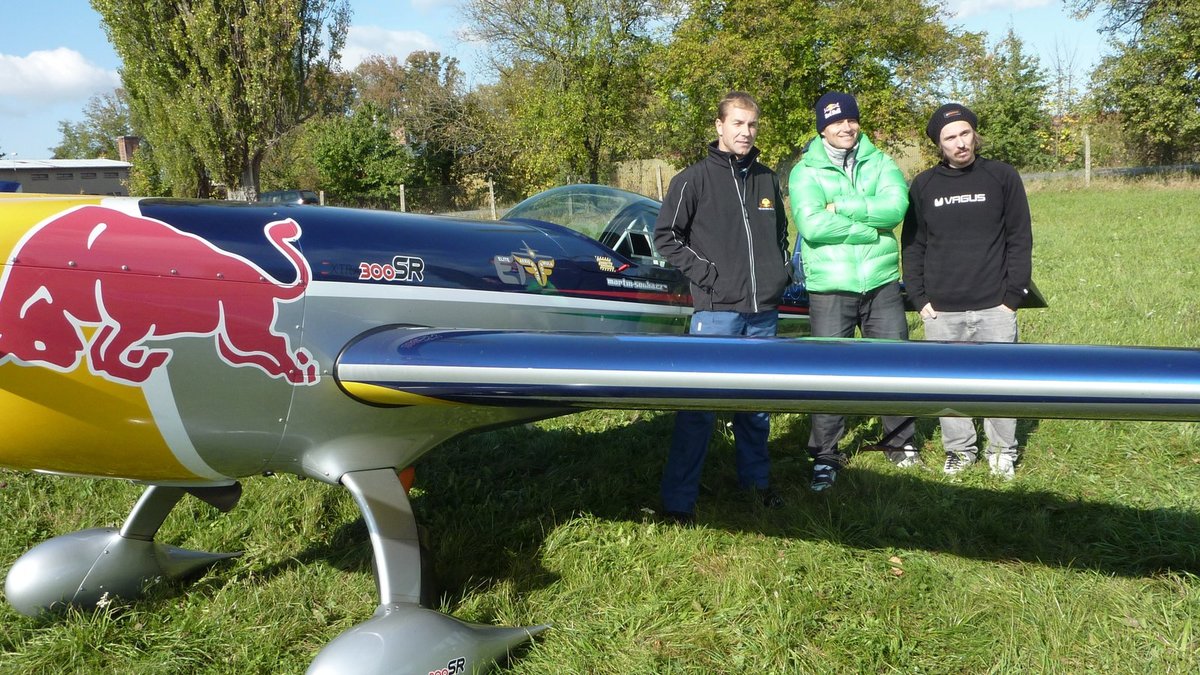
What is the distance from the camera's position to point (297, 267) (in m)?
3.07

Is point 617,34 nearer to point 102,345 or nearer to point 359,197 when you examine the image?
point 359,197

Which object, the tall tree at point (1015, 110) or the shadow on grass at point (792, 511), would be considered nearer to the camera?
the shadow on grass at point (792, 511)

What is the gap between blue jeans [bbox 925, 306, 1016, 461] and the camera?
4.40 m

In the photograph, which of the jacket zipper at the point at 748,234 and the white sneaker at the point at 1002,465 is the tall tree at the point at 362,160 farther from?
the white sneaker at the point at 1002,465

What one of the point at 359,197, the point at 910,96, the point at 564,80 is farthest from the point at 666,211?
the point at 359,197

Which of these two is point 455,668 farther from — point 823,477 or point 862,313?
point 862,313

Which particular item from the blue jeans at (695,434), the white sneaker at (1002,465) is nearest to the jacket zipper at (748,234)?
the blue jeans at (695,434)

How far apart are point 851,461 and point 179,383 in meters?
3.62

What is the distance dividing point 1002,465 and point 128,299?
4.26m

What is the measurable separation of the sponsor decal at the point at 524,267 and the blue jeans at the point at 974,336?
81.4 inches

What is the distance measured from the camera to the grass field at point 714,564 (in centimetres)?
311

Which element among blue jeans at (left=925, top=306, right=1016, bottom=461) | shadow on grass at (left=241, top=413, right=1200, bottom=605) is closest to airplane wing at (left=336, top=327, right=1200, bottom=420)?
shadow on grass at (left=241, top=413, right=1200, bottom=605)

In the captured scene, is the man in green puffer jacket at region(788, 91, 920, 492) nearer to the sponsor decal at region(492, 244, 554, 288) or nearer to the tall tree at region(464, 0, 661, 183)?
the sponsor decal at region(492, 244, 554, 288)

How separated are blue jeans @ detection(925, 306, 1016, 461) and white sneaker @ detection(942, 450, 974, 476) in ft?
0.07
